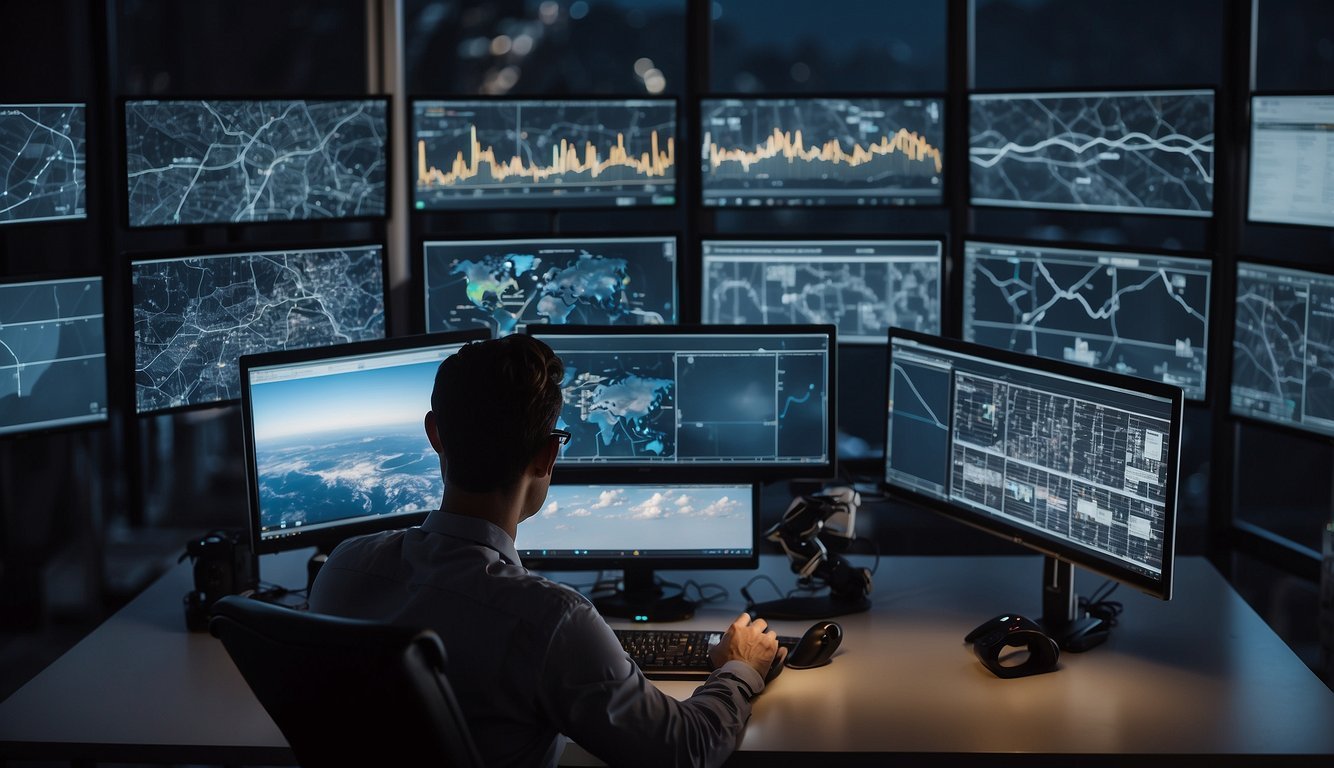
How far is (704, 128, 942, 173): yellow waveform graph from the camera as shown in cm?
349

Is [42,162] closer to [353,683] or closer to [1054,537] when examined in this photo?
[353,683]

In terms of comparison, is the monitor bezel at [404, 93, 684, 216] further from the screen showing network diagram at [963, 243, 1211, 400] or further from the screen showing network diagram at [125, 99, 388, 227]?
the screen showing network diagram at [963, 243, 1211, 400]

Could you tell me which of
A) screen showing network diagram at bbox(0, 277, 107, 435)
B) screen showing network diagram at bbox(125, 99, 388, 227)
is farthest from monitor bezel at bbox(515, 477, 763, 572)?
screen showing network diagram at bbox(125, 99, 388, 227)

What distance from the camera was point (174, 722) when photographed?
85.2 inches

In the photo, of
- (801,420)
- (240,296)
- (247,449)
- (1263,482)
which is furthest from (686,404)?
(1263,482)

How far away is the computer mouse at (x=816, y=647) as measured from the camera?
2.40 metres

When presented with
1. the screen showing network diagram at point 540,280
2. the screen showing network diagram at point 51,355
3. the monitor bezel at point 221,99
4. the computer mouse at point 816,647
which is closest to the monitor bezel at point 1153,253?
the screen showing network diagram at point 540,280

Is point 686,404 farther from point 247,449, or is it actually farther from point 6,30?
point 6,30

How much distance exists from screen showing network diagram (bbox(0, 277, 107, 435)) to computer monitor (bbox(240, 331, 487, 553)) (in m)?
0.60

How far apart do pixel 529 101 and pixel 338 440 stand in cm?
123

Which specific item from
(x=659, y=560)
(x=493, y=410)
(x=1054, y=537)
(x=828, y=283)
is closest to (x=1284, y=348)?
(x=1054, y=537)

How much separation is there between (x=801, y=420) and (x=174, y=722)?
1335 millimetres

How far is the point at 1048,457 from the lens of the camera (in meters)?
2.48

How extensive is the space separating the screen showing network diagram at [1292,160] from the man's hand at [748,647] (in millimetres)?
1678
